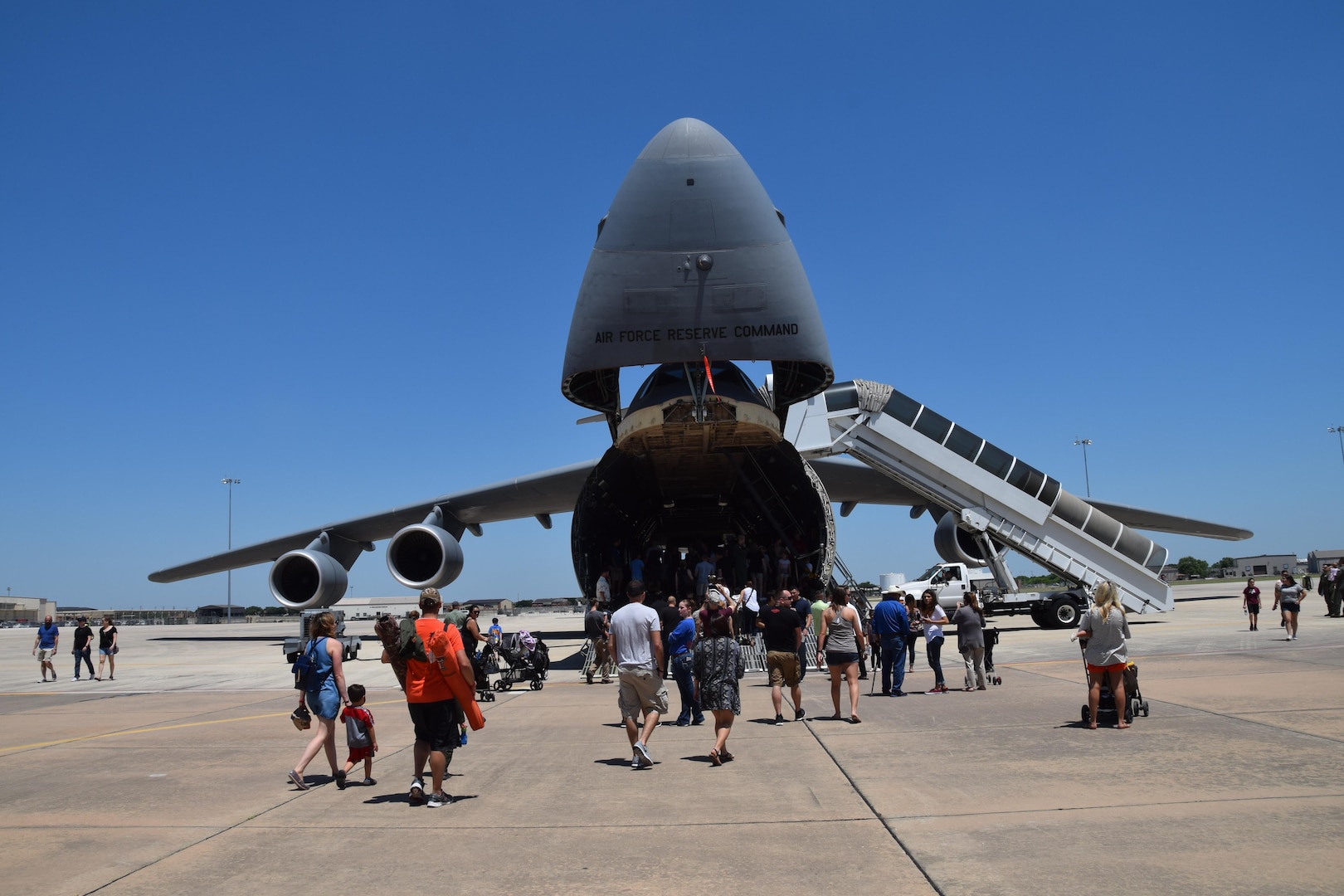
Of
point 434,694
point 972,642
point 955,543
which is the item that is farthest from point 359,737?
point 955,543

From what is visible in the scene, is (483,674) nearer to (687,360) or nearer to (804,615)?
(804,615)

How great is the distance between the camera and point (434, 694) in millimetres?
5934

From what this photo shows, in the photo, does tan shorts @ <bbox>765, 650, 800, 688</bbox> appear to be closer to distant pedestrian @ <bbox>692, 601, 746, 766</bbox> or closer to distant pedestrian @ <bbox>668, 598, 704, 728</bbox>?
distant pedestrian @ <bbox>668, 598, 704, 728</bbox>

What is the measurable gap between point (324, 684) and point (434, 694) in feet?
3.71

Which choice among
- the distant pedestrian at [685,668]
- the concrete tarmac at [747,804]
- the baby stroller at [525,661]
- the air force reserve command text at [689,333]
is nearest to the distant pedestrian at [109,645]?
the concrete tarmac at [747,804]

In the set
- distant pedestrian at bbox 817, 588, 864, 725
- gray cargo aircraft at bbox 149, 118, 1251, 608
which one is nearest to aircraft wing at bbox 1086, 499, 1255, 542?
gray cargo aircraft at bbox 149, 118, 1251, 608

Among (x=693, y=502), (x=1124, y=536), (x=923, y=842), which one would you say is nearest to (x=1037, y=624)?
(x=1124, y=536)

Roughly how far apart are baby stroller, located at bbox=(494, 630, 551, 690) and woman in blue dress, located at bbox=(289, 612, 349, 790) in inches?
237

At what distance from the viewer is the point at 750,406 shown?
A: 14.2 m

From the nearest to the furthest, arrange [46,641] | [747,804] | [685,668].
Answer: [747,804] → [685,668] → [46,641]

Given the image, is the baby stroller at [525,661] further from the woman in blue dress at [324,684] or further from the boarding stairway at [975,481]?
the boarding stairway at [975,481]

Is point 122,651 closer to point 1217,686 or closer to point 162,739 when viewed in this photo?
point 162,739

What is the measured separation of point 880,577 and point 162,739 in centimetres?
1651

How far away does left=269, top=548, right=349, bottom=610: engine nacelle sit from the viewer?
21219 mm
